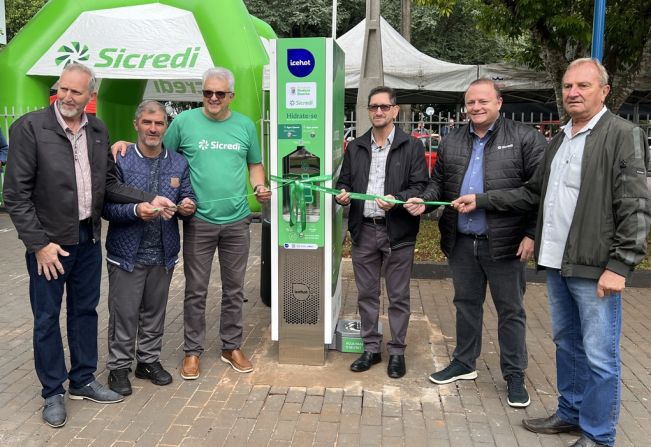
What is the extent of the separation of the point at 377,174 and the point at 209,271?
54.2 inches

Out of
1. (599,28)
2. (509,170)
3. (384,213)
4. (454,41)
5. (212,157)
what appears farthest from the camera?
(454,41)

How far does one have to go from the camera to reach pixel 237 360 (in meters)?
4.29

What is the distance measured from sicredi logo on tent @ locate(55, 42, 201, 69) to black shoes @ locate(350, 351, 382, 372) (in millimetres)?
7184

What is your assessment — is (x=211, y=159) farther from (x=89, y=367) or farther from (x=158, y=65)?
(x=158, y=65)

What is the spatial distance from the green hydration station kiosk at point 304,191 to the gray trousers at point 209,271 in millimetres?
260

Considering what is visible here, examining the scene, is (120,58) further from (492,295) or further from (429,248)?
(492,295)

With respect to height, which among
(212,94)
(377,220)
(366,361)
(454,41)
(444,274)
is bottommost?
(366,361)

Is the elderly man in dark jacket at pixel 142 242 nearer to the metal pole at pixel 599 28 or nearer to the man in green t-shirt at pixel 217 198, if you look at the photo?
the man in green t-shirt at pixel 217 198

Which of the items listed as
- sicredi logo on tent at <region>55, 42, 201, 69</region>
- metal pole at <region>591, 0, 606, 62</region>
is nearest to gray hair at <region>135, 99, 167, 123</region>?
metal pole at <region>591, 0, 606, 62</region>

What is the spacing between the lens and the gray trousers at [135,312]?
386cm

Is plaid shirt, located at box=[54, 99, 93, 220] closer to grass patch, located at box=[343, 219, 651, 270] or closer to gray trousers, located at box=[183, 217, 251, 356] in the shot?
gray trousers, located at box=[183, 217, 251, 356]

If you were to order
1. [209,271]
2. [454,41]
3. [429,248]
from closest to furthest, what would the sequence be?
[209,271] < [429,248] < [454,41]

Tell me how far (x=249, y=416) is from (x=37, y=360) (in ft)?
4.32

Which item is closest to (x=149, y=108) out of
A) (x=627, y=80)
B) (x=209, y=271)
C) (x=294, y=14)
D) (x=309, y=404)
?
(x=209, y=271)
